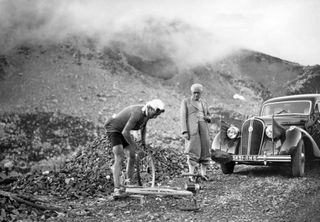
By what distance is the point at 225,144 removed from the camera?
8.38 m

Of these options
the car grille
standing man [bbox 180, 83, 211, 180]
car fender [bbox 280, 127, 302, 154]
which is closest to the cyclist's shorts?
standing man [bbox 180, 83, 211, 180]

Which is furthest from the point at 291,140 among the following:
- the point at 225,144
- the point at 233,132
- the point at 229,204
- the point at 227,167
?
the point at 229,204

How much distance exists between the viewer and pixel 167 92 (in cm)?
2209

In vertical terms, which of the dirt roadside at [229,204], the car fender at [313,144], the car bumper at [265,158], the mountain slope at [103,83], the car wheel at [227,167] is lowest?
the dirt roadside at [229,204]

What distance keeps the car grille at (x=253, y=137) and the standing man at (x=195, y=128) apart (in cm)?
79

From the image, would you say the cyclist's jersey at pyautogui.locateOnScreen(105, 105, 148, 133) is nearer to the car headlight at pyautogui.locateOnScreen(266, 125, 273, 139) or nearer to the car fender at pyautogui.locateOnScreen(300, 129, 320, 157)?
the car headlight at pyautogui.locateOnScreen(266, 125, 273, 139)

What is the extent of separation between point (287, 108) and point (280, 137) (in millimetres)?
1353

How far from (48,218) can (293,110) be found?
5718 mm

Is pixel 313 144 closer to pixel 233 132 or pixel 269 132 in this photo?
pixel 269 132

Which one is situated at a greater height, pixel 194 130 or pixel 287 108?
pixel 287 108

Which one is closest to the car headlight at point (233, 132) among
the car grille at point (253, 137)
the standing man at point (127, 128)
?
the car grille at point (253, 137)

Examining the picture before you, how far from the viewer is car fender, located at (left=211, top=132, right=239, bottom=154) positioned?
8.25 m

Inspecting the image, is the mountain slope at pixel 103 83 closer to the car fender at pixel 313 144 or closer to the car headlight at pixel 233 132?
the car headlight at pixel 233 132

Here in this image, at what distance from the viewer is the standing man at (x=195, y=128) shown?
24.8 feet
